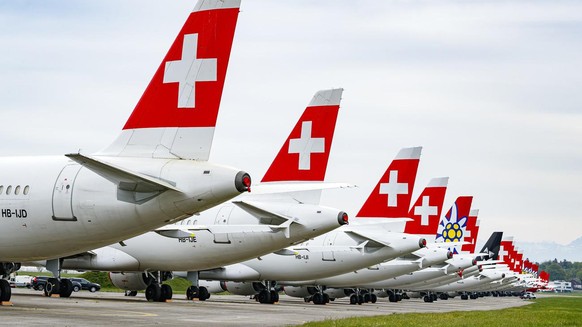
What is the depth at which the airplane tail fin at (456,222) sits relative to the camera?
2539 inches

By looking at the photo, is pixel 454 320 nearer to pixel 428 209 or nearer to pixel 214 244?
pixel 214 244

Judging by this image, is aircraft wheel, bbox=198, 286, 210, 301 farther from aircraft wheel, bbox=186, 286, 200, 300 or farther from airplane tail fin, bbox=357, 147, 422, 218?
airplane tail fin, bbox=357, 147, 422, 218

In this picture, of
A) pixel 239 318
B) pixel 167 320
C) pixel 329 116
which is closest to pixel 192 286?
pixel 329 116

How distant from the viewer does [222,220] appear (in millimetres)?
33969

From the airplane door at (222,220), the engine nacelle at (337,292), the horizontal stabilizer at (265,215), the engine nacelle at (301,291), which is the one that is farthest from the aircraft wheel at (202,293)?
the engine nacelle at (337,292)

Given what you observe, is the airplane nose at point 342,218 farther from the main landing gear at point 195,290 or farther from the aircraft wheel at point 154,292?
the main landing gear at point 195,290

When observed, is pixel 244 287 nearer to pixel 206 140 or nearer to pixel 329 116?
pixel 329 116

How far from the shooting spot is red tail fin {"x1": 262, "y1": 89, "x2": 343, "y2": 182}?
115ft

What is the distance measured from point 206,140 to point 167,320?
16.3ft


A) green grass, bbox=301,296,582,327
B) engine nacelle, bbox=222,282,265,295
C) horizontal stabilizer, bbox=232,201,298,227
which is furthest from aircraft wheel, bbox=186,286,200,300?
green grass, bbox=301,296,582,327

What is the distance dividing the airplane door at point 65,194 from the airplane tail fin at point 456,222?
4430 cm

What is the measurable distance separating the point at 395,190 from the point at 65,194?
81.8 feet

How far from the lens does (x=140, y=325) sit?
837 inches

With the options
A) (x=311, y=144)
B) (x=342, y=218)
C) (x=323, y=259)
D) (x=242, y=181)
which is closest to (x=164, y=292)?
(x=342, y=218)
